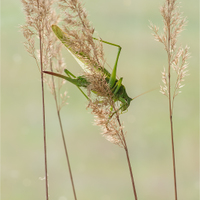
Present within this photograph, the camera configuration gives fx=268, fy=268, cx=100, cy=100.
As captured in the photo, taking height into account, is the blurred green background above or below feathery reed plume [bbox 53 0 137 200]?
above

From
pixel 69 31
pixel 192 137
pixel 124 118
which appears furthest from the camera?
pixel 124 118

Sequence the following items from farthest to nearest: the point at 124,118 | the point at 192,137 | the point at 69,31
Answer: the point at 124,118 → the point at 192,137 → the point at 69,31

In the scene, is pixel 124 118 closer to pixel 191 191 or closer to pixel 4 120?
pixel 191 191

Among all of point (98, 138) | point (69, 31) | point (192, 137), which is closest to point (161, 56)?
point (192, 137)

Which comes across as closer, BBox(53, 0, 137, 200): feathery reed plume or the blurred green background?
BBox(53, 0, 137, 200): feathery reed plume
